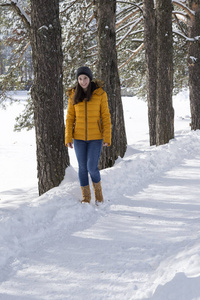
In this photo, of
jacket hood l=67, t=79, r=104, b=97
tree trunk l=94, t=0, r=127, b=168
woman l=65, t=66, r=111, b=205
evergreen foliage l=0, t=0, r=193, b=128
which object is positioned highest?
evergreen foliage l=0, t=0, r=193, b=128

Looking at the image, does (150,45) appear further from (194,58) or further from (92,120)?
(92,120)

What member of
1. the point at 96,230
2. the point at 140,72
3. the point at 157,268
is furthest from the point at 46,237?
the point at 140,72

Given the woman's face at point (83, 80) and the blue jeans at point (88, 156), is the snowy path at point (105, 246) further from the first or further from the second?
the woman's face at point (83, 80)

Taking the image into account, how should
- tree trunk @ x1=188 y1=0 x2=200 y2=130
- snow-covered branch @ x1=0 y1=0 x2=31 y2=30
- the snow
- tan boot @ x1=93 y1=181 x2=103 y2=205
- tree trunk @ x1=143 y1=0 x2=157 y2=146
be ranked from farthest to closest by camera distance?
tree trunk @ x1=188 y1=0 x2=200 y2=130 < tree trunk @ x1=143 y1=0 x2=157 y2=146 < snow-covered branch @ x1=0 y1=0 x2=31 y2=30 < tan boot @ x1=93 y1=181 x2=103 y2=205 < the snow

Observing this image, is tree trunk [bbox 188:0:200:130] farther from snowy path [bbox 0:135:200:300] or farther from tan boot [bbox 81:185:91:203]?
tan boot [bbox 81:185:91:203]

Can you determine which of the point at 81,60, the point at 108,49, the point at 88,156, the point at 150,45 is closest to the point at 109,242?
the point at 88,156

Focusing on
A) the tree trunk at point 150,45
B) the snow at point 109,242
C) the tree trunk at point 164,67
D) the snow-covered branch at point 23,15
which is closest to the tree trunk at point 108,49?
the snow at point 109,242

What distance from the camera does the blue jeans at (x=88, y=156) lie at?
4.44 meters

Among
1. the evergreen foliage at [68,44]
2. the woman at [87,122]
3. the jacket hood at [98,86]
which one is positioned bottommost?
the woman at [87,122]

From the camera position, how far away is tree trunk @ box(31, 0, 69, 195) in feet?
16.2

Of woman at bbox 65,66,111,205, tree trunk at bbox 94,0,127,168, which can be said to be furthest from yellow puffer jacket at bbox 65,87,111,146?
tree trunk at bbox 94,0,127,168

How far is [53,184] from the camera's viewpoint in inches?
208

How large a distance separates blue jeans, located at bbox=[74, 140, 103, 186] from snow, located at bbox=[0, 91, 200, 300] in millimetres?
377

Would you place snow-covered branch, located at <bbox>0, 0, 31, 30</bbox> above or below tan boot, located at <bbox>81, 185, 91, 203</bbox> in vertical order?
above
